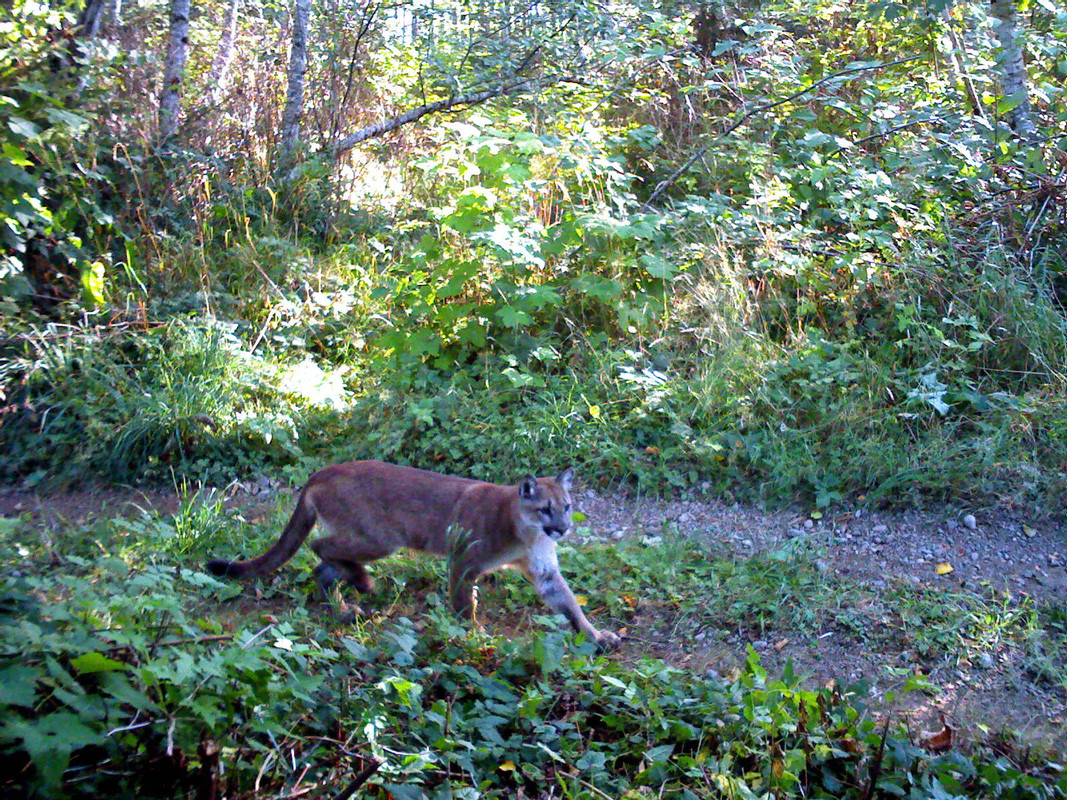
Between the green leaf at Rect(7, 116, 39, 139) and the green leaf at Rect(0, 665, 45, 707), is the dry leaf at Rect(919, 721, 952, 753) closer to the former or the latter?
the green leaf at Rect(0, 665, 45, 707)

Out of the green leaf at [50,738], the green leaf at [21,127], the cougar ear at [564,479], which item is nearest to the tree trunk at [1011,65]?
the cougar ear at [564,479]

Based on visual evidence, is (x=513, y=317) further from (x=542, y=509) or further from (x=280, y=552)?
(x=280, y=552)

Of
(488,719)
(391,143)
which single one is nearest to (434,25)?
(391,143)

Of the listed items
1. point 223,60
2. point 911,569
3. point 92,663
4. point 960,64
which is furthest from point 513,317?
point 223,60

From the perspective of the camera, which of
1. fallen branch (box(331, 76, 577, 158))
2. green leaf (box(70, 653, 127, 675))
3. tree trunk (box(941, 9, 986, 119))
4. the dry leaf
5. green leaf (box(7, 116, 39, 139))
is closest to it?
green leaf (box(70, 653, 127, 675))

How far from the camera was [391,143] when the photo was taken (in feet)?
36.9

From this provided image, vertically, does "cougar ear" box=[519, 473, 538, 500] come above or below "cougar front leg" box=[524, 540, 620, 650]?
above

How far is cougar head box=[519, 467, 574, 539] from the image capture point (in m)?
5.65

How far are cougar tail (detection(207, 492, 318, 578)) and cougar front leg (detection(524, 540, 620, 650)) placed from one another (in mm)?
1366

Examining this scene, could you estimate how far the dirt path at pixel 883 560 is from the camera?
15.9ft

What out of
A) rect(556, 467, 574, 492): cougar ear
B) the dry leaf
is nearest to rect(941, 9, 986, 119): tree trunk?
rect(556, 467, 574, 492): cougar ear

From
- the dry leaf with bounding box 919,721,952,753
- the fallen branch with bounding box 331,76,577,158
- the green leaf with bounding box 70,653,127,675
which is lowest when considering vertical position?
the dry leaf with bounding box 919,721,952,753

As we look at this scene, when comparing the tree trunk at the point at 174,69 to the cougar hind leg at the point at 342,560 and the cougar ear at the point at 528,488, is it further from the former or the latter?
the cougar ear at the point at 528,488

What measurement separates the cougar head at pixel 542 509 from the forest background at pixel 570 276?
147 cm
